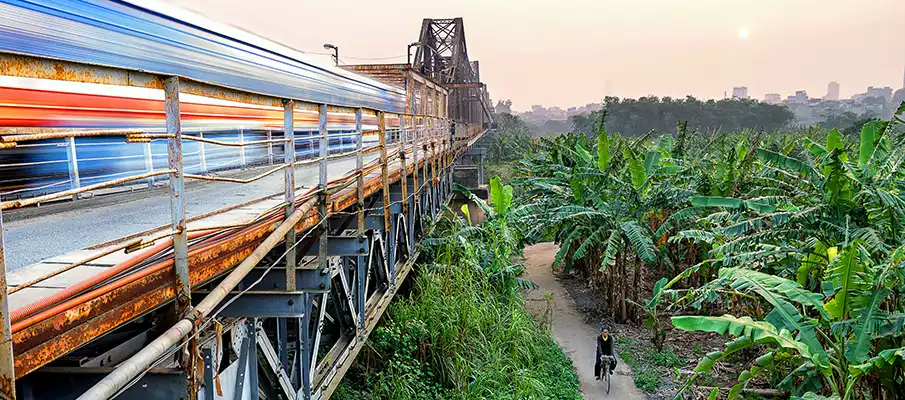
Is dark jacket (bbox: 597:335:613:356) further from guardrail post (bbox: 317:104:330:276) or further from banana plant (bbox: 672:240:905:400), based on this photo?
guardrail post (bbox: 317:104:330:276)

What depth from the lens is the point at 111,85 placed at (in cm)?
312

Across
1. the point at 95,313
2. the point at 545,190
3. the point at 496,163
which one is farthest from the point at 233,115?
the point at 496,163

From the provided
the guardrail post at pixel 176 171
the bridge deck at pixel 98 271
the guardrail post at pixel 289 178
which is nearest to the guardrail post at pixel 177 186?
the guardrail post at pixel 176 171

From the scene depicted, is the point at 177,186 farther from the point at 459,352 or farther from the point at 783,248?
the point at 783,248

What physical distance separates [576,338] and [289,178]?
8857mm

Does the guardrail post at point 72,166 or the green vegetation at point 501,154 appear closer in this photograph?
the guardrail post at point 72,166

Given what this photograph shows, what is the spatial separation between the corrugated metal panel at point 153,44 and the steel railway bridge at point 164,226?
0.02 meters

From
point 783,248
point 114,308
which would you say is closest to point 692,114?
point 783,248

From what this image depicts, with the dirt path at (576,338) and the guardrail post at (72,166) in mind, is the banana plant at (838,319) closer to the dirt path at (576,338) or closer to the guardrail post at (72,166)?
the dirt path at (576,338)

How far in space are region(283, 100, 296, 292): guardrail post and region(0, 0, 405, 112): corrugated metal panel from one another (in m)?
0.19

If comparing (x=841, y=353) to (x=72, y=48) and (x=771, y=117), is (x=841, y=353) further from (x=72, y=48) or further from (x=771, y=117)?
(x=771, y=117)

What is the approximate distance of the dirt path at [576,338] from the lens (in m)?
8.98

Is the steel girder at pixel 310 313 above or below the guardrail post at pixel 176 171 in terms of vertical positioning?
below

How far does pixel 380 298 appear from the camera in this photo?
7785 mm
